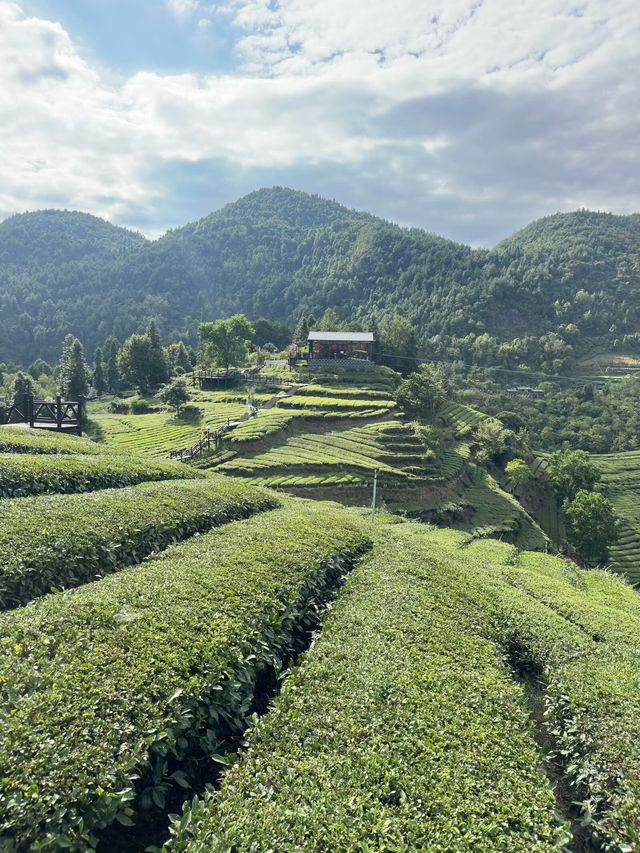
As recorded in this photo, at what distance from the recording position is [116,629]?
6910 millimetres

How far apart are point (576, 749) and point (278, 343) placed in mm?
106686

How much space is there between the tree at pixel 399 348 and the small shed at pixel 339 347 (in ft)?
9.88

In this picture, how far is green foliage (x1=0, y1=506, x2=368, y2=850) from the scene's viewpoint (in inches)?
179

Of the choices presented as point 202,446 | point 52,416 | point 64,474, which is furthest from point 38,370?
point 64,474

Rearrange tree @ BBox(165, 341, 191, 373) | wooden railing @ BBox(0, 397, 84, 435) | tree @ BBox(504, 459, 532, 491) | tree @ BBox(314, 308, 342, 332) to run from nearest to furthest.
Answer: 1. wooden railing @ BBox(0, 397, 84, 435)
2. tree @ BBox(504, 459, 532, 491)
3. tree @ BBox(165, 341, 191, 373)
4. tree @ BBox(314, 308, 342, 332)

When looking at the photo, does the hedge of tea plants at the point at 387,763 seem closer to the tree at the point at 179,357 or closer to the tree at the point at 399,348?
the tree at the point at 399,348

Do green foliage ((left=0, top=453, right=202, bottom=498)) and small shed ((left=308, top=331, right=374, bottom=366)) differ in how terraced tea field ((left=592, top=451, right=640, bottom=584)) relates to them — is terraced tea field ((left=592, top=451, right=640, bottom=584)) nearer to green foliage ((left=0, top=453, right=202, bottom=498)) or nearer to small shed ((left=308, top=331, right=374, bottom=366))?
small shed ((left=308, top=331, right=374, bottom=366))

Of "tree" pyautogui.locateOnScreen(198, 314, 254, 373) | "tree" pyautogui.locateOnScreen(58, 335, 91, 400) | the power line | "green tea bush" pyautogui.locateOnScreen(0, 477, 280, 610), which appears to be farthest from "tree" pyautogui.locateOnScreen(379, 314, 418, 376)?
"green tea bush" pyautogui.locateOnScreen(0, 477, 280, 610)

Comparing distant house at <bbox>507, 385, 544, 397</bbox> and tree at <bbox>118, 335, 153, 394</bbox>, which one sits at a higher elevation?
tree at <bbox>118, 335, 153, 394</bbox>

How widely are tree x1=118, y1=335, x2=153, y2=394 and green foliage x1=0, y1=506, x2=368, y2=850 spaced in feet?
238

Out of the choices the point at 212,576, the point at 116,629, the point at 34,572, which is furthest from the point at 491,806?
the point at 34,572

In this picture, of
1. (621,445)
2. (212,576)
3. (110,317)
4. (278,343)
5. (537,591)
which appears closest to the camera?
(212,576)

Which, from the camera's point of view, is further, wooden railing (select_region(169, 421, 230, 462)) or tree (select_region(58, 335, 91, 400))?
tree (select_region(58, 335, 91, 400))

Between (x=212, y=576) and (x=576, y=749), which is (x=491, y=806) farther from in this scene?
(x=212, y=576)
